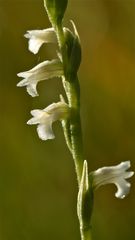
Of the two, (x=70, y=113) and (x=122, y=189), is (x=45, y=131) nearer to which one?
(x=70, y=113)

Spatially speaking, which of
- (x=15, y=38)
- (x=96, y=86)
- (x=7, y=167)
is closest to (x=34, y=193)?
(x=7, y=167)

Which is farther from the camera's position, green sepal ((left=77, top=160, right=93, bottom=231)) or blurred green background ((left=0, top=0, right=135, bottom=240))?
blurred green background ((left=0, top=0, right=135, bottom=240))

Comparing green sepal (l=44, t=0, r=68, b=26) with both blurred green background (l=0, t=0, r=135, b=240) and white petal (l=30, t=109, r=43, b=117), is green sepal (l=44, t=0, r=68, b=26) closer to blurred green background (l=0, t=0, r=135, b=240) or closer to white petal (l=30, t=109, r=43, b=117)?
white petal (l=30, t=109, r=43, b=117)

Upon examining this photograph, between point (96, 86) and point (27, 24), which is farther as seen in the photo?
point (27, 24)

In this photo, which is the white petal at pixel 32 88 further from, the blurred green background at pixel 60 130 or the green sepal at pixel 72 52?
the blurred green background at pixel 60 130

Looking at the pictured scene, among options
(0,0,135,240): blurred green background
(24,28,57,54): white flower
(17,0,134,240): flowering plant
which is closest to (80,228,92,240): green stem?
(17,0,134,240): flowering plant

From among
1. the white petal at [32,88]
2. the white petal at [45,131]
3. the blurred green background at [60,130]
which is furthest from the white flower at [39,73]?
the blurred green background at [60,130]

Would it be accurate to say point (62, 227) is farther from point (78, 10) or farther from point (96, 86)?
point (78, 10)

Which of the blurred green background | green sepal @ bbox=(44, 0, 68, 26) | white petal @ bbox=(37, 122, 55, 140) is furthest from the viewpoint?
the blurred green background
